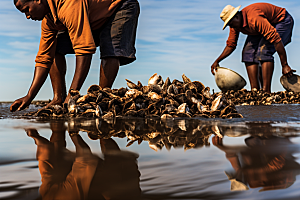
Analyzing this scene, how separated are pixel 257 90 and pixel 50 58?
4.86 m

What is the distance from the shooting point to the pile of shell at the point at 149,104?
2869 mm

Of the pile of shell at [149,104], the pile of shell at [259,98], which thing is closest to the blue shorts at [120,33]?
the pile of shell at [149,104]

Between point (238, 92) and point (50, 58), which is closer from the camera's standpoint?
point (50, 58)

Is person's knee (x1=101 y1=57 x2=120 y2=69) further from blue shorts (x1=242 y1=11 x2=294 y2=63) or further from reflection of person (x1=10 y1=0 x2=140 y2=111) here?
blue shorts (x1=242 y1=11 x2=294 y2=63)

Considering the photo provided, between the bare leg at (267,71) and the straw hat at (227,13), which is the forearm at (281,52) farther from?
the straw hat at (227,13)

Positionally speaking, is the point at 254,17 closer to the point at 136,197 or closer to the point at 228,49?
the point at 228,49

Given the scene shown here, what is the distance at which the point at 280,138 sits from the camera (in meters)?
1.46

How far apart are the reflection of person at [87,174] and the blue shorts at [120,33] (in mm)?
A: 2345

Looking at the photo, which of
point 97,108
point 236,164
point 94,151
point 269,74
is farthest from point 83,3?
point 269,74

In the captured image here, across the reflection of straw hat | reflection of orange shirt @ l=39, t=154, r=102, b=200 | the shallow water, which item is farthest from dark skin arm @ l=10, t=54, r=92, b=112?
the reflection of straw hat

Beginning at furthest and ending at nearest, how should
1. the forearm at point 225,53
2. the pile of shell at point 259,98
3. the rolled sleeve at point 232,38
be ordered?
the forearm at point 225,53, the rolled sleeve at point 232,38, the pile of shell at point 259,98

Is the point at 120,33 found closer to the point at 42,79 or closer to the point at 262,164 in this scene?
the point at 42,79

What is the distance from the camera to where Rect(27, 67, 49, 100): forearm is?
3.42 meters

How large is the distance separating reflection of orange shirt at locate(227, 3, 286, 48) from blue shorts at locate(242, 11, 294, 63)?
0.51ft
